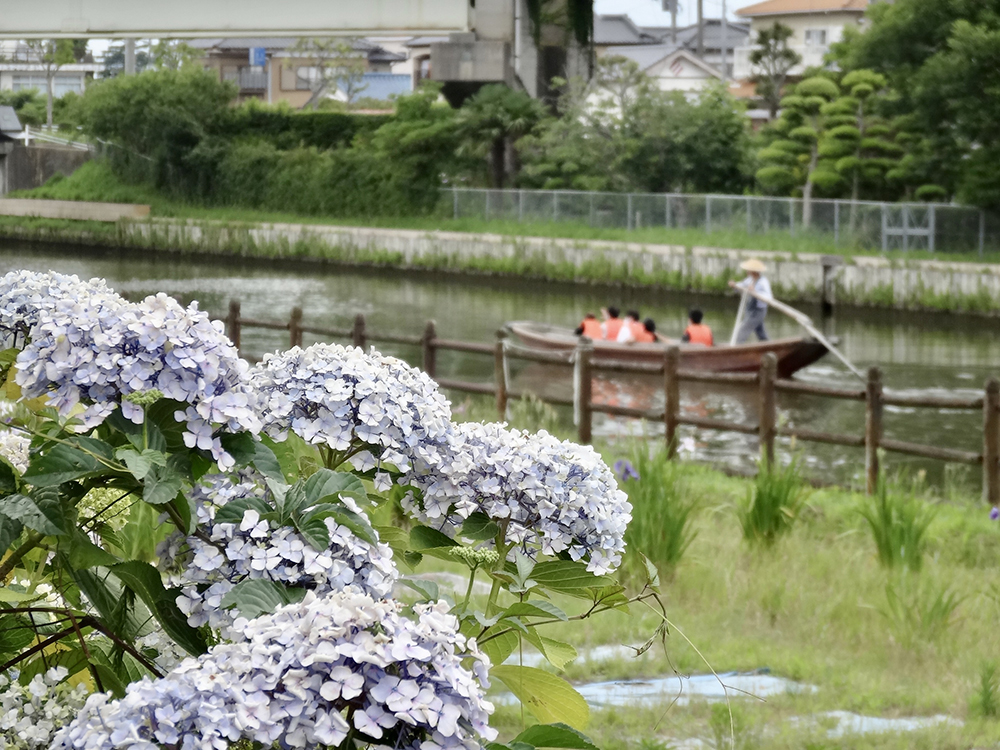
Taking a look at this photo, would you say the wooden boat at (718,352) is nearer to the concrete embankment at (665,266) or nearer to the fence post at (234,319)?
the concrete embankment at (665,266)

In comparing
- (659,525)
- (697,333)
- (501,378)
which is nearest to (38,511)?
(659,525)

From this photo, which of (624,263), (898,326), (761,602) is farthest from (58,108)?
(624,263)

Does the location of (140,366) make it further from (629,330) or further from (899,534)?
(629,330)

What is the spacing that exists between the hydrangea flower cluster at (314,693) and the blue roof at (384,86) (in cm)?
2633

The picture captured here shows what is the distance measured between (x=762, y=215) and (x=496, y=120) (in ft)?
22.2

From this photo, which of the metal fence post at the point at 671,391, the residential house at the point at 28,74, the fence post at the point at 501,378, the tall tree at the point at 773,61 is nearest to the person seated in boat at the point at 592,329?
the fence post at the point at 501,378

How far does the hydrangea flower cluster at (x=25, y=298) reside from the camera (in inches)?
62.9

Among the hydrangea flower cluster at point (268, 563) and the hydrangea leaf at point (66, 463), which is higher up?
the hydrangea leaf at point (66, 463)

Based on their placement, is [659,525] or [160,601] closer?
[160,601]

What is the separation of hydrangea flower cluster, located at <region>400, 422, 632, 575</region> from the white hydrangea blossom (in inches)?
18.9

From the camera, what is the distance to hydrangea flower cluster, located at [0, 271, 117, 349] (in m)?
1.60

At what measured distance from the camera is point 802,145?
82.9 ft

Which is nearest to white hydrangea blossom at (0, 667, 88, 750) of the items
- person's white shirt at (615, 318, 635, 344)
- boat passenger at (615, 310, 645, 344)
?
boat passenger at (615, 310, 645, 344)

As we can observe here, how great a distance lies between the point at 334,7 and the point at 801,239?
1946 cm
